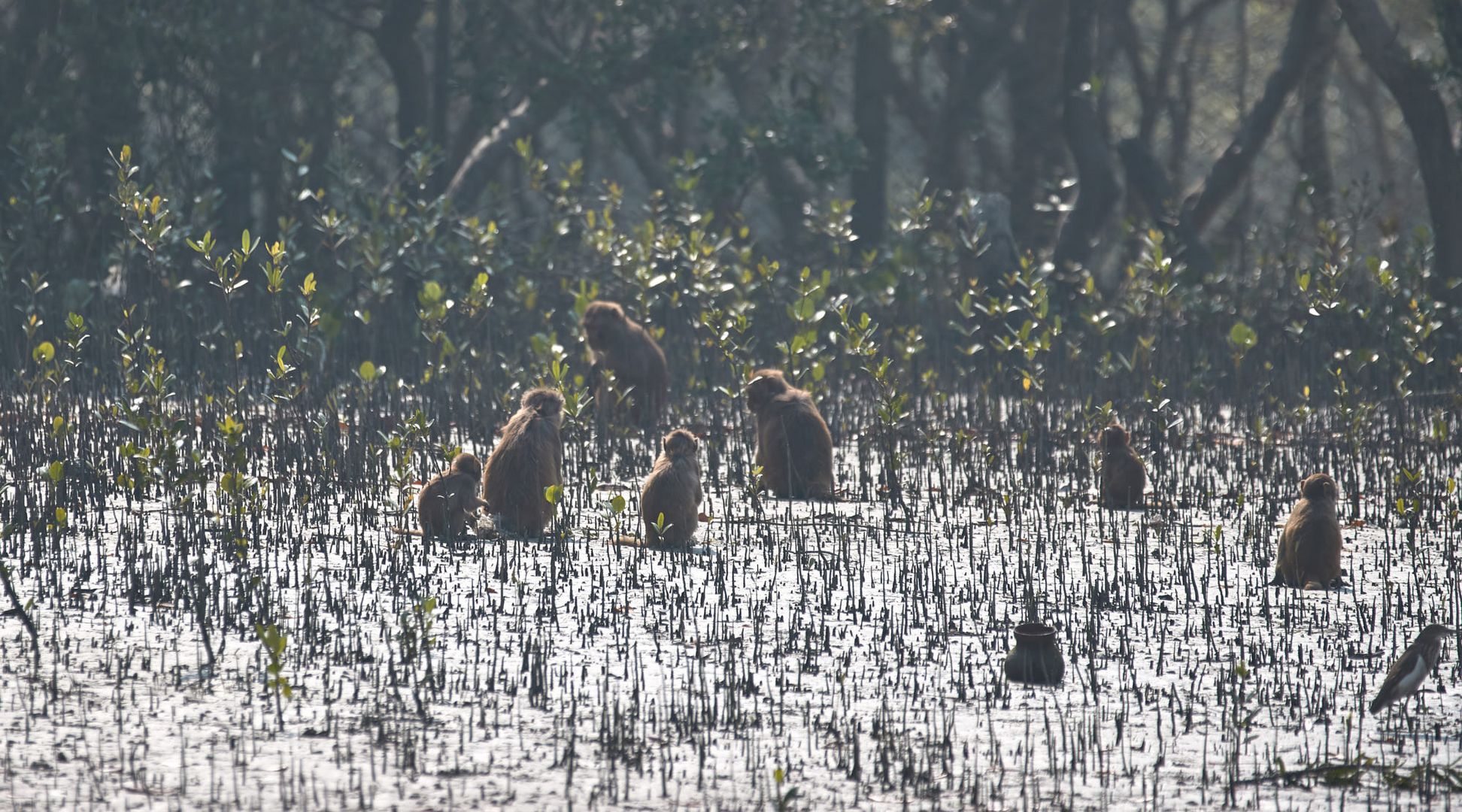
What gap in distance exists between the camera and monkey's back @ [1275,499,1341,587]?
7.61m

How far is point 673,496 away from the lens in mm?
8133

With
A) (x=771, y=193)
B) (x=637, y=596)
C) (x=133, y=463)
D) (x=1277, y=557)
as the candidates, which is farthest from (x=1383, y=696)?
(x=771, y=193)

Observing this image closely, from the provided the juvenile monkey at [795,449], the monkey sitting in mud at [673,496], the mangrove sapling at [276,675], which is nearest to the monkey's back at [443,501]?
the monkey sitting in mud at [673,496]

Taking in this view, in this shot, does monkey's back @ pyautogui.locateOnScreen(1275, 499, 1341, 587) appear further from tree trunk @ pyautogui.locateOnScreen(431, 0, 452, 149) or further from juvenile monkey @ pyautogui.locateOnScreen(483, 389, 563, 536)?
tree trunk @ pyautogui.locateOnScreen(431, 0, 452, 149)

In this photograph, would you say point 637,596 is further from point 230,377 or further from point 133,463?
point 230,377

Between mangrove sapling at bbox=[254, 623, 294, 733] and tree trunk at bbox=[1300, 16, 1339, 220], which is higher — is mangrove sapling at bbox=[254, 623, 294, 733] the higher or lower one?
the lower one

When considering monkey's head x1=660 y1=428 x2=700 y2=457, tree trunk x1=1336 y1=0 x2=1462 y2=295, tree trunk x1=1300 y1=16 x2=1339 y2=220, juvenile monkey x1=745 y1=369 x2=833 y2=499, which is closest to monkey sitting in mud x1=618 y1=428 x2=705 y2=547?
monkey's head x1=660 y1=428 x2=700 y2=457

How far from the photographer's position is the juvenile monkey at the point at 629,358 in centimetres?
1196

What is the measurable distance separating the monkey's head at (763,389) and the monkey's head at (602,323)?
2.24 metres

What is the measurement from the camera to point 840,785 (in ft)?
16.9

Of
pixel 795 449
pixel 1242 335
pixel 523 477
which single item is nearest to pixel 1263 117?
pixel 1242 335

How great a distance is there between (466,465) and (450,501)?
209 millimetres

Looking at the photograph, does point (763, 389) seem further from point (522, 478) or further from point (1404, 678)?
point (1404, 678)

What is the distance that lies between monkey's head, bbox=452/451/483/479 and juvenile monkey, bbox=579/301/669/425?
358cm
